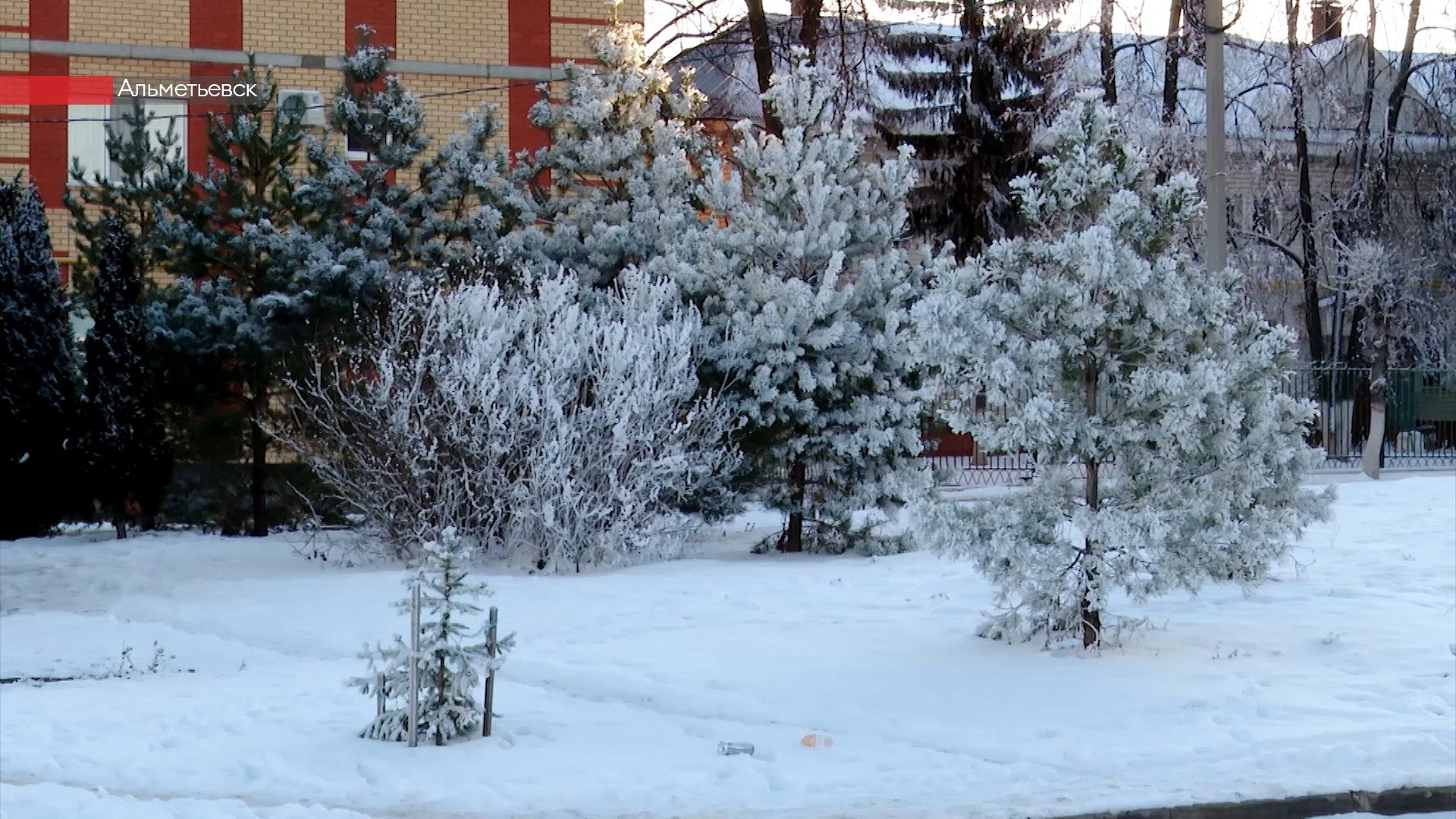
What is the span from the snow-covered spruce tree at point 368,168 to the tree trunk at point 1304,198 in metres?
18.2

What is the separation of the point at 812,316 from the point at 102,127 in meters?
16.6

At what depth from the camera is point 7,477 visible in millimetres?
21344

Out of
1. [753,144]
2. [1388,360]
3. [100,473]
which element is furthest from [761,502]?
[1388,360]

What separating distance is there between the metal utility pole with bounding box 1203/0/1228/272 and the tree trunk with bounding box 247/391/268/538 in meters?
11.9

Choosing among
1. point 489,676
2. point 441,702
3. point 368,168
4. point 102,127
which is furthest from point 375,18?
point 441,702

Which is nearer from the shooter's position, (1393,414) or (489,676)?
(489,676)

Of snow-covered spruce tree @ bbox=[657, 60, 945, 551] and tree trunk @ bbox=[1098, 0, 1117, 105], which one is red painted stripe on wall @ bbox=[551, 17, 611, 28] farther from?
snow-covered spruce tree @ bbox=[657, 60, 945, 551]

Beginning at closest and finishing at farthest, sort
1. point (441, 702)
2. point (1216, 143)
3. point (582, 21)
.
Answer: point (441, 702), point (1216, 143), point (582, 21)

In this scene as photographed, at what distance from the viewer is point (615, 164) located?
69.8 feet

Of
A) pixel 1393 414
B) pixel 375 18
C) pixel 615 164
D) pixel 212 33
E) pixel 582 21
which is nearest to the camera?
pixel 615 164

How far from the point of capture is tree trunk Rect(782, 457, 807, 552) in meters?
18.3

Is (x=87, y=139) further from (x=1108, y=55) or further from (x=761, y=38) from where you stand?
(x=1108, y=55)

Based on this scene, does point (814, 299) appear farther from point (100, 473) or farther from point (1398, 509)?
point (100, 473)
